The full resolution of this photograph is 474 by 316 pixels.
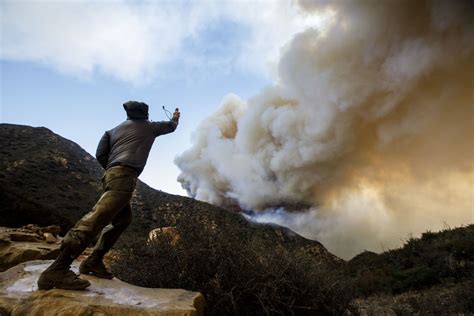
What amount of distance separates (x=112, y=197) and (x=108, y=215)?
19 centimetres

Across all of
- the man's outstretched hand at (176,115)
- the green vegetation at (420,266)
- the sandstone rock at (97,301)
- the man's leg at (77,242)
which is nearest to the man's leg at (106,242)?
the sandstone rock at (97,301)

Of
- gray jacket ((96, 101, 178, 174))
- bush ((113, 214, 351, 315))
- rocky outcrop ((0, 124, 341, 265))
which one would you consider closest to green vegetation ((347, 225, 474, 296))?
rocky outcrop ((0, 124, 341, 265))

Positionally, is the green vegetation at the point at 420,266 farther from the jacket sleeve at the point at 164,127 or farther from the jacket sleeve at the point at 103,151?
the jacket sleeve at the point at 103,151

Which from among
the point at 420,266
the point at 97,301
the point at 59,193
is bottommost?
the point at 97,301

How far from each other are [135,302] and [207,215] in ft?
6.87

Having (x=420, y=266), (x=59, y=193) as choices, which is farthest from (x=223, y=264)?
(x=59, y=193)

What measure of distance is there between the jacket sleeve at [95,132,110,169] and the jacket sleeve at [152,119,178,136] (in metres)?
0.61

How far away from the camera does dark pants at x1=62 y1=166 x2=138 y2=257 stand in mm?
3457

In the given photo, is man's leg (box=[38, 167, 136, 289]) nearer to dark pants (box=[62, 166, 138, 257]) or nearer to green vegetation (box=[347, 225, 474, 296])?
dark pants (box=[62, 166, 138, 257])

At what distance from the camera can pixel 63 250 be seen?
11.4ft

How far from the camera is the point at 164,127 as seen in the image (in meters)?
4.43

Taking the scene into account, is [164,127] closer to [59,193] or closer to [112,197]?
[112,197]

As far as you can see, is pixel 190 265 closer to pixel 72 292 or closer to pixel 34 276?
pixel 72 292

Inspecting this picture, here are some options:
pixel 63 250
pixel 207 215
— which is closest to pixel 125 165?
pixel 63 250
